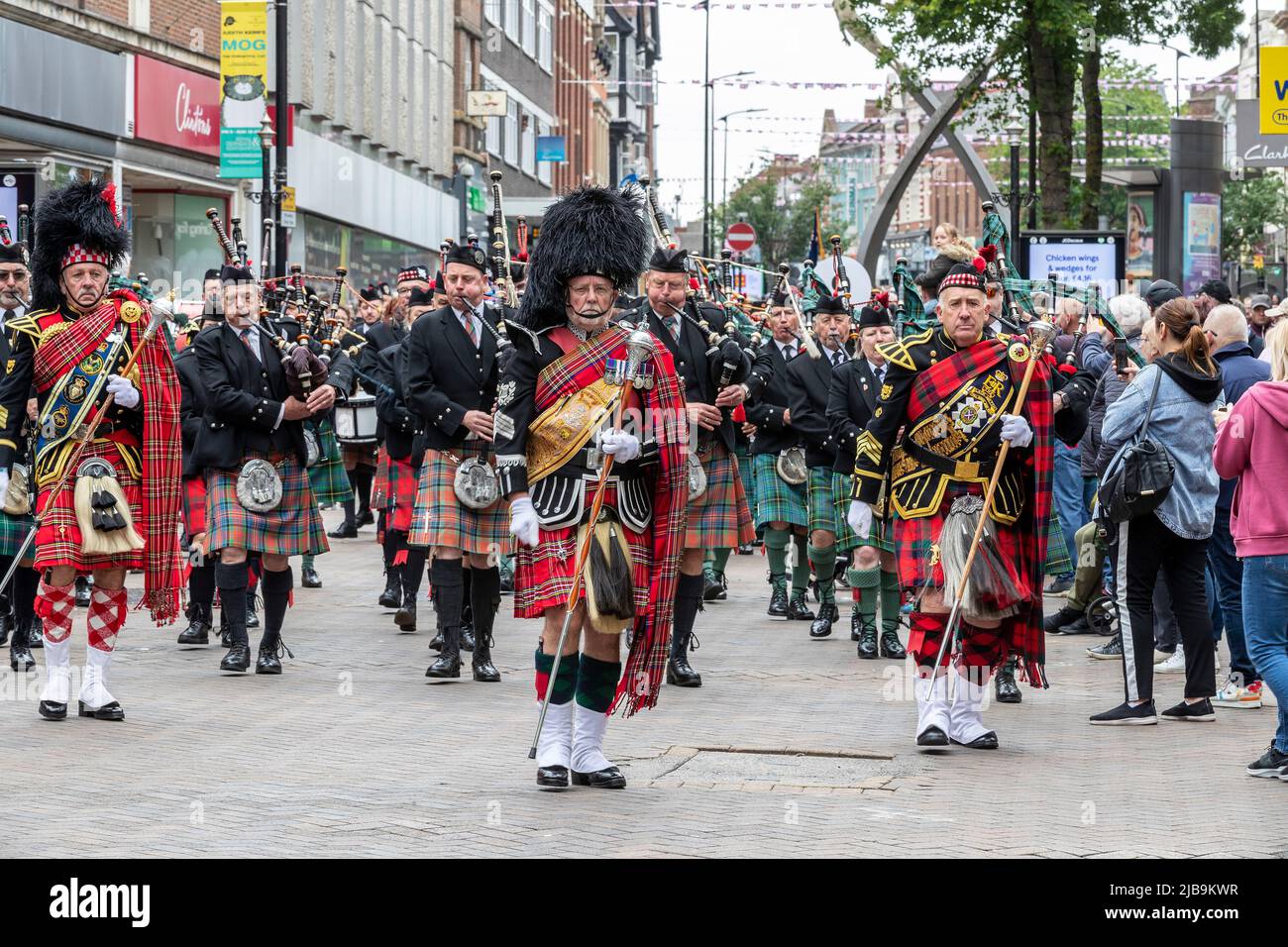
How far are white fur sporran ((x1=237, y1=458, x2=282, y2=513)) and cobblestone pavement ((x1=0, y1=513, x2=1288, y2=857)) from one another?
92 centimetres

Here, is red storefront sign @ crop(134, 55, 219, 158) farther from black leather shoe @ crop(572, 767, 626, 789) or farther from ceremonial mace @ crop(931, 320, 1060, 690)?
black leather shoe @ crop(572, 767, 626, 789)

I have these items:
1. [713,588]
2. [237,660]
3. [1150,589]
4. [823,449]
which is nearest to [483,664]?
[237,660]

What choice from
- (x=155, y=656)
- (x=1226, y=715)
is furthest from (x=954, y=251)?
(x=155, y=656)

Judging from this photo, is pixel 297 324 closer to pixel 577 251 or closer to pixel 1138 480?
pixel 577 251

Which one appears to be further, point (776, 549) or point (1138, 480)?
point (776, 549)

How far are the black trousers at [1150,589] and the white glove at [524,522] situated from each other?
3.25 metres

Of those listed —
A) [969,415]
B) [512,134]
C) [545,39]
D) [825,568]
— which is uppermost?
[545,39]

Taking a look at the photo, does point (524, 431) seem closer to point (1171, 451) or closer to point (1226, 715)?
point (1171, 451)

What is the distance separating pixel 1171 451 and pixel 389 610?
6.22 metres

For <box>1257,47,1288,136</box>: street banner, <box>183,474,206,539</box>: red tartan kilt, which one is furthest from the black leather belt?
<box>1257,47,1288,136</box>: street banner

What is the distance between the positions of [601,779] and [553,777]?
200 millimetres

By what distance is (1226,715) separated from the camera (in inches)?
392

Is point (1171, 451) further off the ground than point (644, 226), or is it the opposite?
point (644, 226)

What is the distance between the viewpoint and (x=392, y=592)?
14109mm
